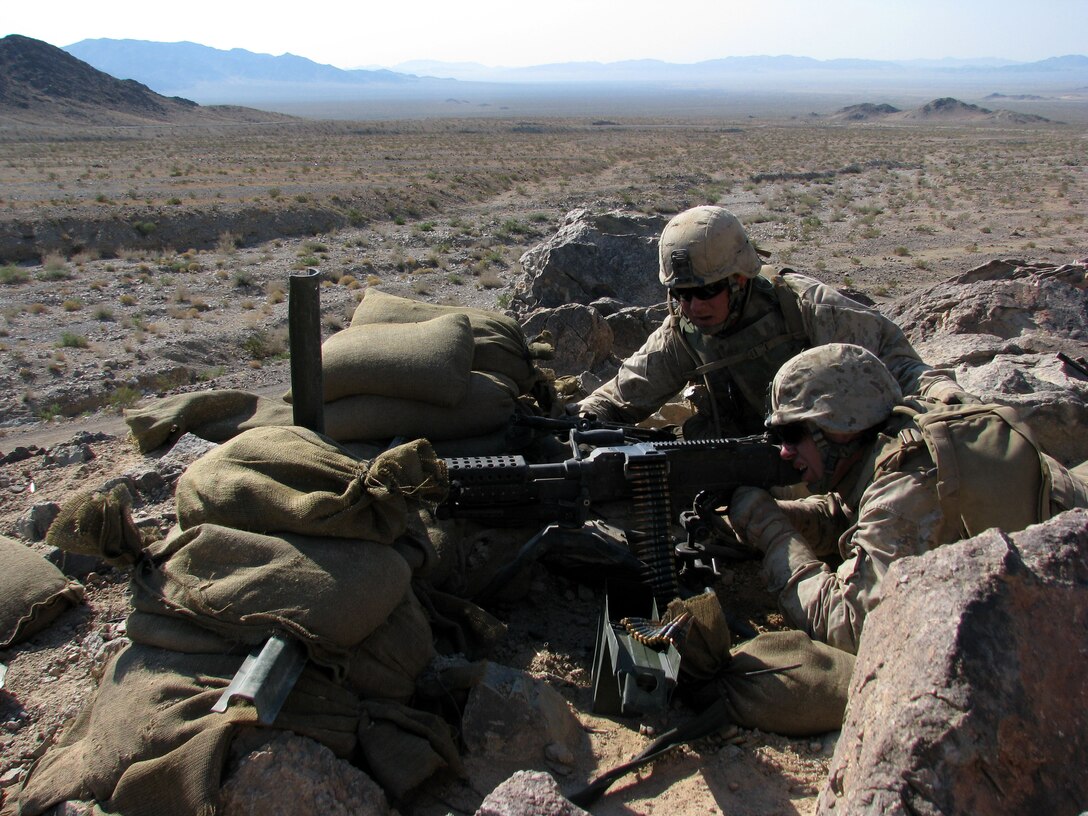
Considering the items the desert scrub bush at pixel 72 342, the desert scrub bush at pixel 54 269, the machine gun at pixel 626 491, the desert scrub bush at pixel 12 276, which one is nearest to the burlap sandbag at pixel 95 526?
the machine gun at pixel 626 491

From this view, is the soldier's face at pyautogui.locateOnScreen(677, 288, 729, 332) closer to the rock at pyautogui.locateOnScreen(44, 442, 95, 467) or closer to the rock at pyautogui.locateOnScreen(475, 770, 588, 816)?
the rock at pyautogui.locateOnScreen(475, 770, 588, 816)

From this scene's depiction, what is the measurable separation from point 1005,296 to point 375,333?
196 inches

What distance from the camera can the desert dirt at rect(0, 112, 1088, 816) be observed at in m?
2.94

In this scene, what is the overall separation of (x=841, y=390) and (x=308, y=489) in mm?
1884

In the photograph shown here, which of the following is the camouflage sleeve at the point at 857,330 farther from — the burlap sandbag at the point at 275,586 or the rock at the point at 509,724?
the burlap sandbag at the point at 275,586

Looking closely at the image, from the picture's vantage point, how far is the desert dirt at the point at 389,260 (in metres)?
2.94

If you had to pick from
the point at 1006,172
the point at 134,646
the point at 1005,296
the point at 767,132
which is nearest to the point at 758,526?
the point at 134,646

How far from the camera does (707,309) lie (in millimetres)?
4215

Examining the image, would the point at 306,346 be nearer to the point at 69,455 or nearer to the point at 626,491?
the point at 626,491

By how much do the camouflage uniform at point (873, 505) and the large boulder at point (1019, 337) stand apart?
171 centimetres

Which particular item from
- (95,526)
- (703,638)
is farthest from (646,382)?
(95,526)

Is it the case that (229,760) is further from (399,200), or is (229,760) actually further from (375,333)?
(399,200)

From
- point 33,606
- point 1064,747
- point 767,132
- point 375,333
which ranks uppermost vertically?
point 767,132

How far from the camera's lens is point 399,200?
2288 cm
